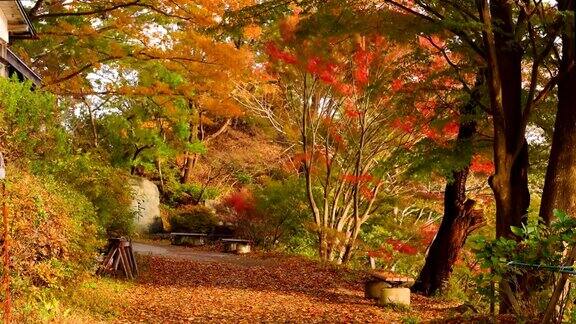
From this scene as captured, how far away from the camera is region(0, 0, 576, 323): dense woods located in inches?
261

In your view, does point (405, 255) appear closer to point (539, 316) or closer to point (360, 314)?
point (360, 314)

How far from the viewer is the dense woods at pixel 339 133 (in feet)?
21.7

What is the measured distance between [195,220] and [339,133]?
360 inches

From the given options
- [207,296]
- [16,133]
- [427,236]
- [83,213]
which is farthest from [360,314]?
[427,236]

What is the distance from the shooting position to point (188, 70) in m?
14.1

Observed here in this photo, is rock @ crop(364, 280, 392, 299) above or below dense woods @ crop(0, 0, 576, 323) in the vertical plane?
below

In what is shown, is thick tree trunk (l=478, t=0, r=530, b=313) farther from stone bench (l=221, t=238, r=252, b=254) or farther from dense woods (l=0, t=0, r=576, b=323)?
stone bench (l=221, t=238, r=252, b=254)

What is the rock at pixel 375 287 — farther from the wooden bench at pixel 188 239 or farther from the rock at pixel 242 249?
the wooden bench at pixel 188 239

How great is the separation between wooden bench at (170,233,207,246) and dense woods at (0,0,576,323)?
139cm

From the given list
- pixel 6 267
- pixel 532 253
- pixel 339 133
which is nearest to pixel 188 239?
pixel 339 133

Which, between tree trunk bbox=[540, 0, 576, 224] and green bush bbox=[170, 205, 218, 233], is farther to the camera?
green bush bbox=[170, 205, 218, 233]

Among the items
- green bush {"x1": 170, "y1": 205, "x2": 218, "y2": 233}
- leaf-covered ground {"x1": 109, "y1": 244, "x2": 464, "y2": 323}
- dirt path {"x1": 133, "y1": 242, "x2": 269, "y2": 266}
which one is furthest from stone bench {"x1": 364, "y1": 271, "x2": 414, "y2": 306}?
green bush {"x1": 170, "y1": 205, "x2": 218, "y2": 233}

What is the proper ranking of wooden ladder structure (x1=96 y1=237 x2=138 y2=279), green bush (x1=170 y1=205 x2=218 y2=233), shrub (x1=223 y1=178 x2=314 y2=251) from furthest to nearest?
1. green bush (x1=170 y1=205 x2=218 y2=233)
2. shrub (x1=223 y1=178 x2=314 y2=251)
3. wooden ladder structure (x1=96 y1=237 x2=138 y2=279)

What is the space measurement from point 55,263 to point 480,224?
31.1ft
